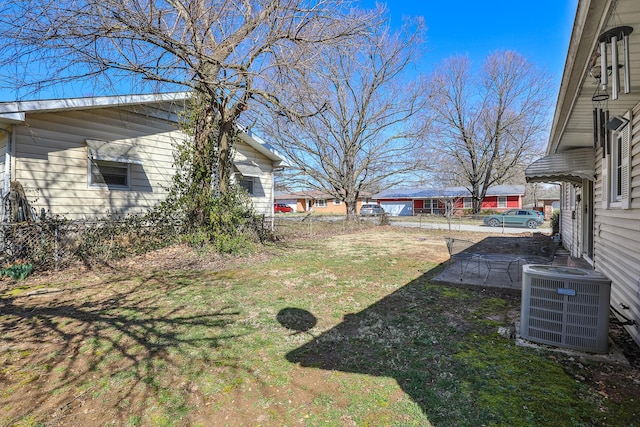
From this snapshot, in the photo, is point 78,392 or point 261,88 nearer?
point 78,392

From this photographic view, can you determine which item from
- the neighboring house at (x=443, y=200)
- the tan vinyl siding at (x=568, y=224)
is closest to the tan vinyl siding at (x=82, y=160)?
the tan vinyl siding at (x=568, y=224)

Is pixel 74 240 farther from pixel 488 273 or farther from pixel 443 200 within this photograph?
pixel 443 200

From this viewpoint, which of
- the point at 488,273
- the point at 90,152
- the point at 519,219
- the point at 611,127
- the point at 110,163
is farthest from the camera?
the point at 519,219

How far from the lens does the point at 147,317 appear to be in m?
4.14

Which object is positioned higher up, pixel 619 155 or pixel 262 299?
pixel 619 155

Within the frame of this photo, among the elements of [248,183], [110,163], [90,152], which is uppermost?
[90,152]

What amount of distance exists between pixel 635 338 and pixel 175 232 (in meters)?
8.62

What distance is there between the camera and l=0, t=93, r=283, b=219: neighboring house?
693 cm

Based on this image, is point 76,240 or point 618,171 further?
point 76,240

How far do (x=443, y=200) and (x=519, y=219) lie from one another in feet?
41.0

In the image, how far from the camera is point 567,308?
3139mm

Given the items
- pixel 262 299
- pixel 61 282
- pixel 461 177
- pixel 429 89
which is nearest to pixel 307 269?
pixel 262 299

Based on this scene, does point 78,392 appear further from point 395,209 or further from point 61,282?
point 395,209

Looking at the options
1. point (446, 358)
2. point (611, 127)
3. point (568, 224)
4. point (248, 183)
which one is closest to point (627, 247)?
point (611, 127)
